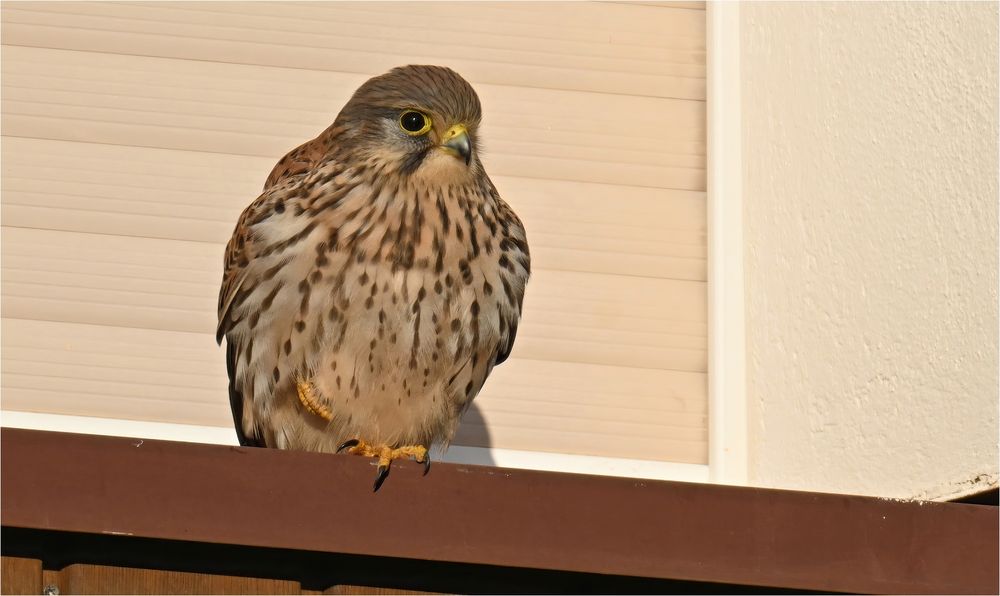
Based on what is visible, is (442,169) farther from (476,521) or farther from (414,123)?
(476,521)

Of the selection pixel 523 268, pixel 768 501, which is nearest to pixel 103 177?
pixel 523 268

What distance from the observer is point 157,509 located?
6.97ft

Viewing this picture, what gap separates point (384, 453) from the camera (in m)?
2.47

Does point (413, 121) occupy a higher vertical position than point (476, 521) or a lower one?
higher

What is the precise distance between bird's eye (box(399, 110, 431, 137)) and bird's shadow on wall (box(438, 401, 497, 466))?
Answer: 1.51m

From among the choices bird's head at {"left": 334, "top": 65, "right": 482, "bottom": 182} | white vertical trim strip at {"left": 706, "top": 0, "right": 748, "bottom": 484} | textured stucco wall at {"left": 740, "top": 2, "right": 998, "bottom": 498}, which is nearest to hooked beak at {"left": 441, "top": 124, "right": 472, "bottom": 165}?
bird's head at {"left": 334, "top": 65, "right": 482, "bottom": 182}

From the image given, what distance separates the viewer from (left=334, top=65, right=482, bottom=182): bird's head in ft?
11.4

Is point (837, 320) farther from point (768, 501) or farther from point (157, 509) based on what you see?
point (157, 509)

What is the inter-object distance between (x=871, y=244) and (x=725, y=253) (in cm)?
80

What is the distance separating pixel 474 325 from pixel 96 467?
1.35m

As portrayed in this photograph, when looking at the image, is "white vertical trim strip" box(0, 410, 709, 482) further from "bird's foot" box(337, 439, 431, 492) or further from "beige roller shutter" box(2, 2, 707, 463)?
"bird's foot" box(337, 439, 431, 492)

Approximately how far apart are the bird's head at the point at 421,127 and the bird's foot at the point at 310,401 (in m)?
0.55

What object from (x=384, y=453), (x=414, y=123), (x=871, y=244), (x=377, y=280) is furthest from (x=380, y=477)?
(x=871, y=244)

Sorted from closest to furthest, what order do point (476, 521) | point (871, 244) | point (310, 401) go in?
1. point (476, 521)
2. point (310, 401)
3. point (871, 244)
